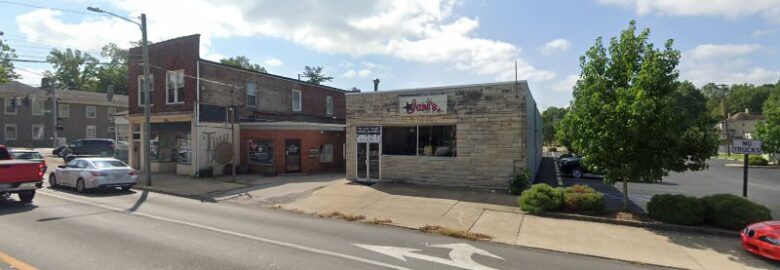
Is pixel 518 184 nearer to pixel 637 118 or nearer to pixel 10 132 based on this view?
pixel 637 118

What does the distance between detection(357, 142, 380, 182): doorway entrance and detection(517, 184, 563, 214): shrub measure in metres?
7.42

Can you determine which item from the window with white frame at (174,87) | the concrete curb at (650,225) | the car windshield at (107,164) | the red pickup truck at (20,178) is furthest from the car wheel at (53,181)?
the concrete curb at (650,225)

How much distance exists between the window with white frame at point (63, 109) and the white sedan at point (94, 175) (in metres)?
37.9

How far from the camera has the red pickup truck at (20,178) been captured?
12.0 meters

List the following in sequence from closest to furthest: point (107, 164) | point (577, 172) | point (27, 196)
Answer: point (27, 196) < point (107, 164) < point (577, 172)

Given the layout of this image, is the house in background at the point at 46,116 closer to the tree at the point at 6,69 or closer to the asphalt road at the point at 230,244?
the tree at the point at 6,69

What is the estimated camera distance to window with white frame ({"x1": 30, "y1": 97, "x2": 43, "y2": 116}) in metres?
47.5

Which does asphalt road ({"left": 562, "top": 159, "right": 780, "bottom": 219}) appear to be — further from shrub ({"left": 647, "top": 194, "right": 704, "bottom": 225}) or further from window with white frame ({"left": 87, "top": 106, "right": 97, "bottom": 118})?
window with white frame ({"left": 87, "top": 106, "right": 97, "bottom": 118})

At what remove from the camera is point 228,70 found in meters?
23.5

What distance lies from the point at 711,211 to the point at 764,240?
2.81 meters

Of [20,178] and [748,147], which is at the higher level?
[748,147]

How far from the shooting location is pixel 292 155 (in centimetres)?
2228

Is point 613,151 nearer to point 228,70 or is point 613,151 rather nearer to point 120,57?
point 228,70

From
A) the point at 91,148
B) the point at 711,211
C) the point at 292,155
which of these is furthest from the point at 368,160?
the point at 91,148
